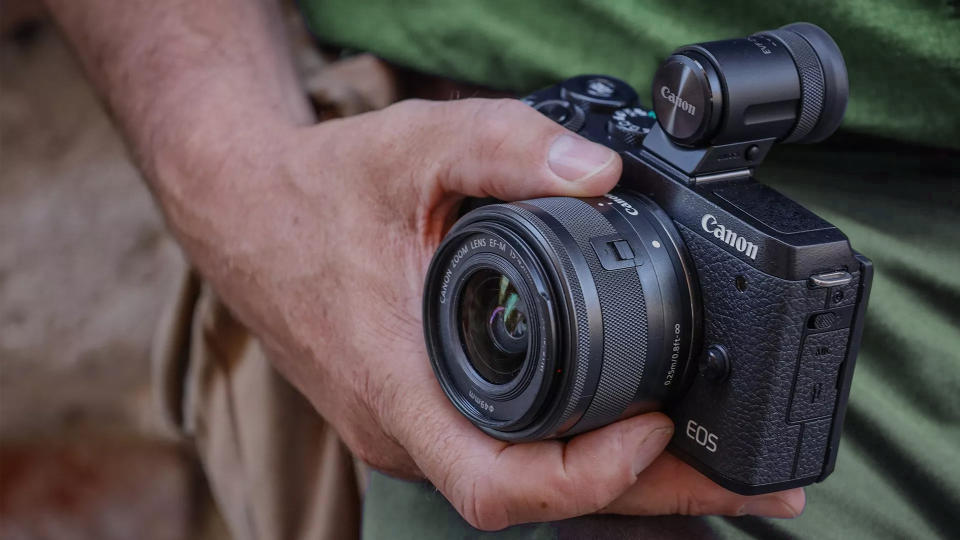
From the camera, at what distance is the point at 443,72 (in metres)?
0.99

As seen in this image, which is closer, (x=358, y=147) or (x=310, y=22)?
(x=358, y=147)

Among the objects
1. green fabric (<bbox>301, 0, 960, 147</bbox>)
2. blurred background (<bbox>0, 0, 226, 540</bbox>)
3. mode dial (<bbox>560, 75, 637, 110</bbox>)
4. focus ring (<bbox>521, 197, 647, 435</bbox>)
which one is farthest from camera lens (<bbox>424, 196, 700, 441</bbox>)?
blurred background (<bbox>0, 0, 226, 540</bbox>)

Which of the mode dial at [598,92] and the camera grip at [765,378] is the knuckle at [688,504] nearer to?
the camera grip at [765,378]

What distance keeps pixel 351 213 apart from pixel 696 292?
29cm

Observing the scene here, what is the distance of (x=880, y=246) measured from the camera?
796mm

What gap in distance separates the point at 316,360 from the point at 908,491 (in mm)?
462

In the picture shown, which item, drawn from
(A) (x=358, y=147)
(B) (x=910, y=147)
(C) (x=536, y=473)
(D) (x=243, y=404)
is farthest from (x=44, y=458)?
(B) (x=910, y=147)

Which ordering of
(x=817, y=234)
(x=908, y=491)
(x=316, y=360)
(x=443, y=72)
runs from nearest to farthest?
(x=817, y=234) → (x=908, y=491) → (x=316, y=360) → (x=443, y=72)

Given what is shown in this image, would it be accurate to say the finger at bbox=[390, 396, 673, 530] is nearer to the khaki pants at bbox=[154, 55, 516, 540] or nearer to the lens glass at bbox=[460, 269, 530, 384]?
the lens glass at bbox=[460, 269, 530, 384]

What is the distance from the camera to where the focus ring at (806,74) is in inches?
26.7

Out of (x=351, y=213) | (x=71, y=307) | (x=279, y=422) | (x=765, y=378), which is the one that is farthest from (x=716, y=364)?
(x=71, y=307)

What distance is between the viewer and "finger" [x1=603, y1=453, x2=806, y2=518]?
0.72m

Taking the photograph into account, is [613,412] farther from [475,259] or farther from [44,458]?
[44,458]

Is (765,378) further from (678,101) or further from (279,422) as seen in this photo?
(279,422)
